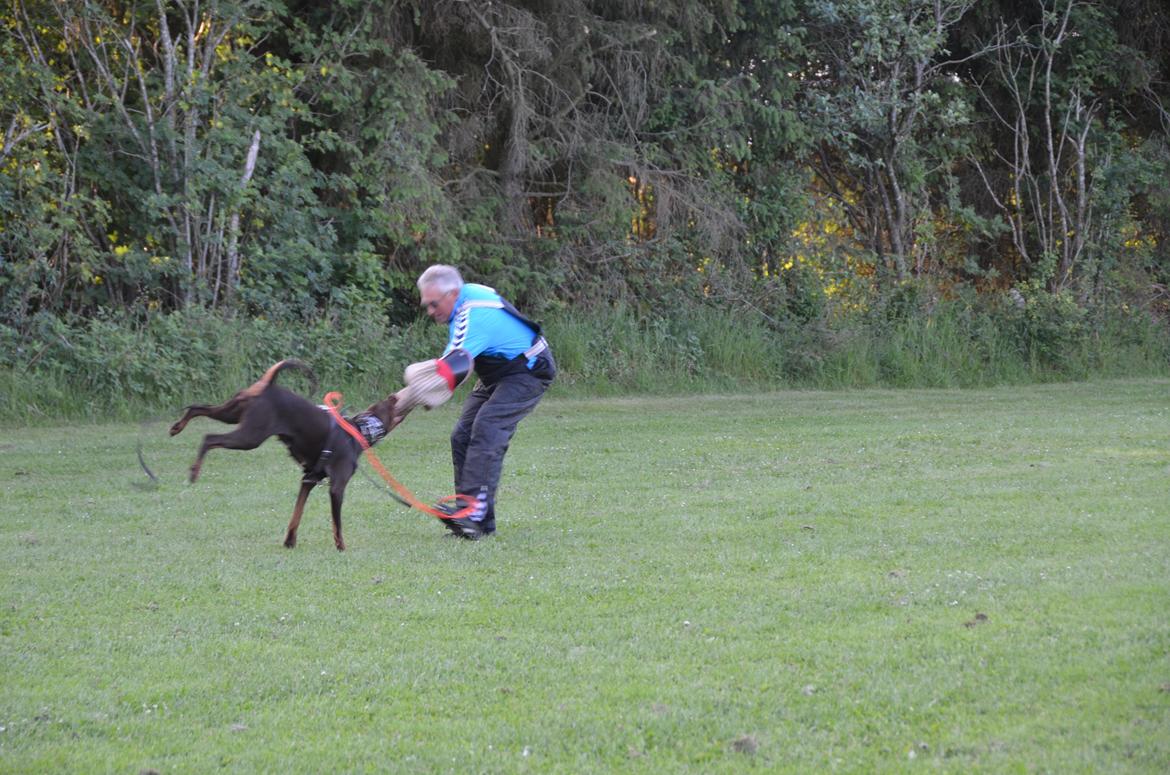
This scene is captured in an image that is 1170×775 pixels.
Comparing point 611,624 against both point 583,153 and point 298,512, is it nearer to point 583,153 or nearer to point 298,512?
point 298,512

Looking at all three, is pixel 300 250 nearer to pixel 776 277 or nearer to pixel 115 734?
pixel 776 277

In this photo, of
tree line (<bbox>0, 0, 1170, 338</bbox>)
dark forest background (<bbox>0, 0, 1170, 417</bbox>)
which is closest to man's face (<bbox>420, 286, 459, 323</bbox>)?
dark forest background (<bbox>0, 0, 1170, 417</bbox>)

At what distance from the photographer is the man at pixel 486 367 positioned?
891 cm

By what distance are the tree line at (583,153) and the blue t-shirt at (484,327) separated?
33.5 ft

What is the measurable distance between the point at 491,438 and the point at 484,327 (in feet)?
2.54

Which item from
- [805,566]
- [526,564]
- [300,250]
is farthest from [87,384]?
[805,566]

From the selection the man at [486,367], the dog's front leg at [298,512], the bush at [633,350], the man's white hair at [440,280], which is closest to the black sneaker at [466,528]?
the man at [486,367]

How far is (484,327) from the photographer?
29.3 feet

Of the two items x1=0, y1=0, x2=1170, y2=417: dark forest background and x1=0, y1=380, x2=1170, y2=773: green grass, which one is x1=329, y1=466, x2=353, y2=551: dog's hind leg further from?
x1=0, y1=0, x2=1170, y2=417: dark forest background

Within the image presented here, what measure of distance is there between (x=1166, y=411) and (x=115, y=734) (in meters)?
15.7

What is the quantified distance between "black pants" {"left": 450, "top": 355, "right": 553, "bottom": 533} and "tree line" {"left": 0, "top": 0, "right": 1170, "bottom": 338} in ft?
33.3

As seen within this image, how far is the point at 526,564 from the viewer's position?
826 centimetres

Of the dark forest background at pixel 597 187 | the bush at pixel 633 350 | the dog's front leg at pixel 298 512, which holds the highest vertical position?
the dark forest background at pixel 597 187

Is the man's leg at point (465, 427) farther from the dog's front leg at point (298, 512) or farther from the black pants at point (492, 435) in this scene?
the dog's front leg at point (298, 512)
